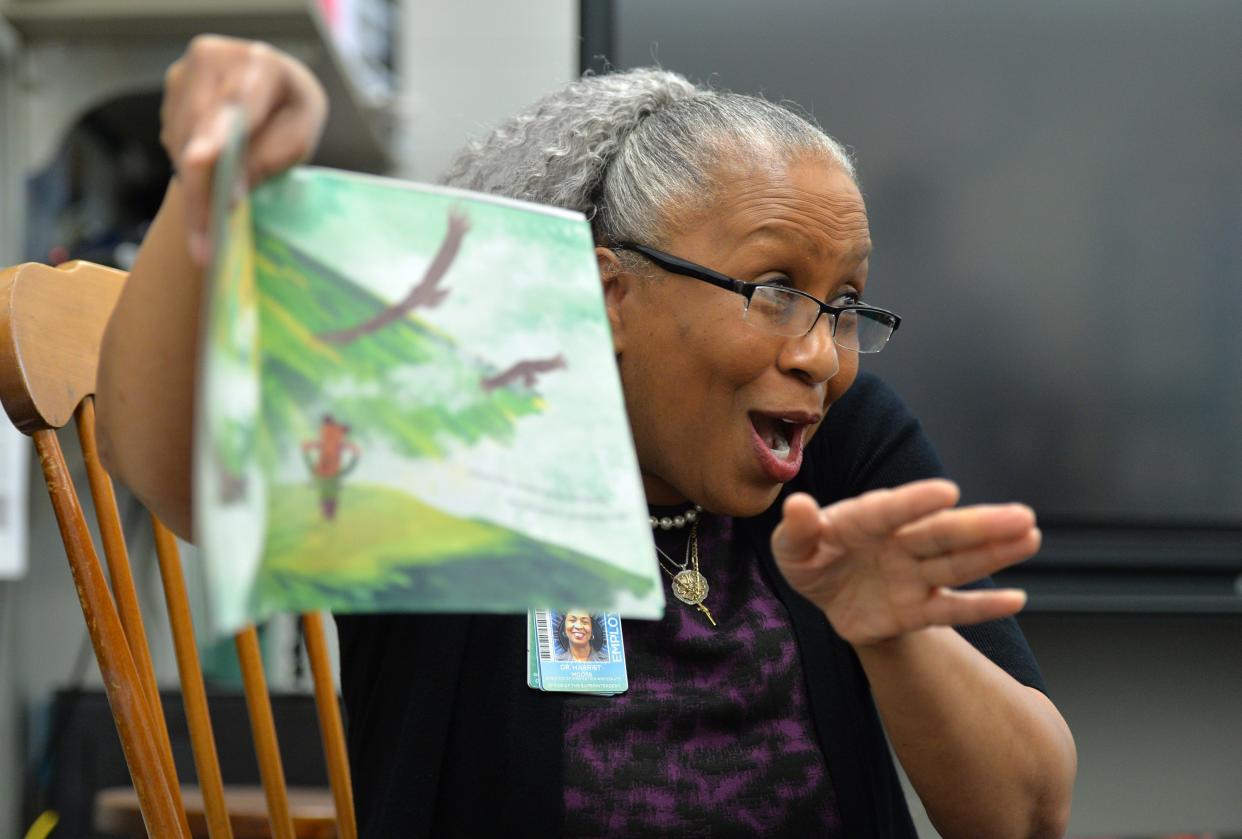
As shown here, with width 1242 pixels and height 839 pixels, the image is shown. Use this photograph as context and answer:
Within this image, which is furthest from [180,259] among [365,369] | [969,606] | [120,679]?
[969,606]

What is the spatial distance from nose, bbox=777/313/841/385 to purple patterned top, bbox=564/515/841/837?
0.19 meters

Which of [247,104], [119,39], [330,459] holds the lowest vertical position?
[119,39]

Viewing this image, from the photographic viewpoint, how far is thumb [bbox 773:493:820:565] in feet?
1.98

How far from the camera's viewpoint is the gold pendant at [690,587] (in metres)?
0.95

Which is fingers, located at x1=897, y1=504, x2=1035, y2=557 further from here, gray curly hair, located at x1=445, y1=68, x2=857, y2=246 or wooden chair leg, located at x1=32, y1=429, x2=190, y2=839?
wooden chair leg, located at x1=32, y1=429, x2=190, y2=839

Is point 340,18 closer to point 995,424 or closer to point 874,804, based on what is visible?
point 995,424

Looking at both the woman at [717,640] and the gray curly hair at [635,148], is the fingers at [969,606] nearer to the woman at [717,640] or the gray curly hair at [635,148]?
the woman at [717,640]

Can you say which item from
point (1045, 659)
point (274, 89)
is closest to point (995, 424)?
point (1045, 659)

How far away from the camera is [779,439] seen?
3.03ft

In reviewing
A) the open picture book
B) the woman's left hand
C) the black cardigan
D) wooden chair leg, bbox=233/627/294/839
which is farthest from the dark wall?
the open picture book

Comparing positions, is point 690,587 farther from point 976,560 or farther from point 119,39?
point 119,39

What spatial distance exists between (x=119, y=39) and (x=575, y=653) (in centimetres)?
167

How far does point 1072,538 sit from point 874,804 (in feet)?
3.43

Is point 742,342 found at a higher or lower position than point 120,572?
higher
